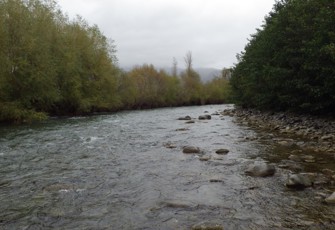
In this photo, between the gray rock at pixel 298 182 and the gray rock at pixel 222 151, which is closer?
the gray rock at pixel 298 182

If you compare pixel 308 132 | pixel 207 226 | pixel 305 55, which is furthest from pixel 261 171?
pixel 305 55

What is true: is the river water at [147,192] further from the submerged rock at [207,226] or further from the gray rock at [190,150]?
the gray rock at [190,150]

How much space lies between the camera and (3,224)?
6777 millimetres

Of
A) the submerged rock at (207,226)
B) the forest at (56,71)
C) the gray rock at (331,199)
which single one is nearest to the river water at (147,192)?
the submerged rock at (207,226)

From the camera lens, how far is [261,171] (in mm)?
10117

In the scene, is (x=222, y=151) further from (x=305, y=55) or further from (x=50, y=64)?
(x=50, y=64)

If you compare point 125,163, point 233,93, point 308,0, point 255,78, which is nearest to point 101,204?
point 125,163

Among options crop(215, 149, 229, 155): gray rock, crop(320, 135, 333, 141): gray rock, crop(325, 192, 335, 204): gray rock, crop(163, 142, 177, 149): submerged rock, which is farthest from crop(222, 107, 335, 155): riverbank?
crop(325, 192, 335, 204): gray rock

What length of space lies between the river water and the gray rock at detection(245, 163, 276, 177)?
0.25m

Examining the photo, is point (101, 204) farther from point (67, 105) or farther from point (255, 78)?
point (67, 105)

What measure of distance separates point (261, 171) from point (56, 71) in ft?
115

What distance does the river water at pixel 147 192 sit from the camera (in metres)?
6.84

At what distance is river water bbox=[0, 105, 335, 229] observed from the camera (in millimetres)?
6844

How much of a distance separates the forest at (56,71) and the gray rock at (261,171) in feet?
81.1
